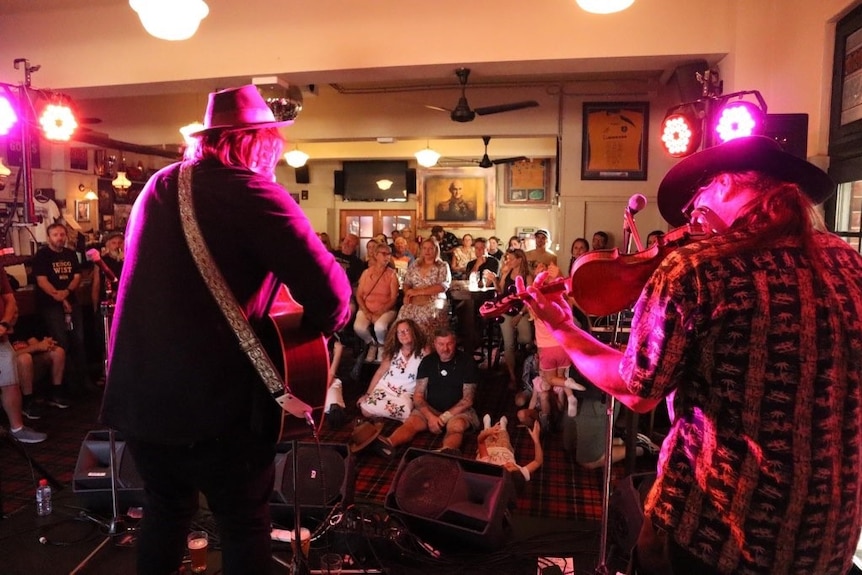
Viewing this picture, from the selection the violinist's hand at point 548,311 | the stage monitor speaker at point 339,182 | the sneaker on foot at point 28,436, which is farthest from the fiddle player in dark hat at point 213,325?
the stage monitor speaker at point 339,182

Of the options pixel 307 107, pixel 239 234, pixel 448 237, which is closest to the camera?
pixel 239 234

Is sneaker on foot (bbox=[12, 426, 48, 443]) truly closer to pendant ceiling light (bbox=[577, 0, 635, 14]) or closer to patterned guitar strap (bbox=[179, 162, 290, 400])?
patterned guitar strap (bbox=[179, 162, 290, 400])

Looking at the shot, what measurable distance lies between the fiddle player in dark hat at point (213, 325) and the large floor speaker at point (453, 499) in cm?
115

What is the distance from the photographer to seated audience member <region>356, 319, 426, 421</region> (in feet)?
14.1

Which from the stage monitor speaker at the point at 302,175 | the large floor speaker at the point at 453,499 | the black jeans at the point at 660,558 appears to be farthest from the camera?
the stage monitor speaker at the point at 302,175

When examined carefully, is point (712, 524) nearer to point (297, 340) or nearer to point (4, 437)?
point (297, 340)

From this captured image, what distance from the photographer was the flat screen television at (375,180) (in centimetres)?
1246

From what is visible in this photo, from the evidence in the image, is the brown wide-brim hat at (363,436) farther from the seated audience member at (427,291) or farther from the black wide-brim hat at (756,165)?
the black wide-brim hat at (756,165)

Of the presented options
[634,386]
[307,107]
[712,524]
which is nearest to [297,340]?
[634,386]

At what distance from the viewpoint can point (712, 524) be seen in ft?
3.72

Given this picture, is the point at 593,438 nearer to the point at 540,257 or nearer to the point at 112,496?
the point at 112,496

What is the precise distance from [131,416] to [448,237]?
33.4 ft

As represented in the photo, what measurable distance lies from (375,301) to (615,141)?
141 inches

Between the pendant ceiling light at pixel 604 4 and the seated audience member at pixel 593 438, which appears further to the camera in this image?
the seated audience member at pixel 593 438
